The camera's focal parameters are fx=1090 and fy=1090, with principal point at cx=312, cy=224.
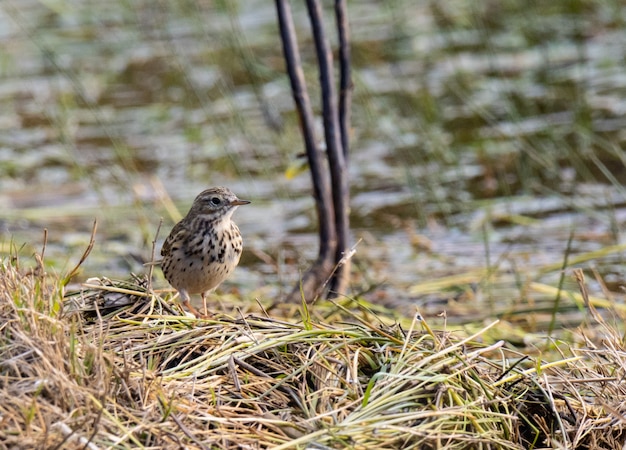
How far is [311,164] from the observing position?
6.50 meters

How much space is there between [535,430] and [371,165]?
5.92 m

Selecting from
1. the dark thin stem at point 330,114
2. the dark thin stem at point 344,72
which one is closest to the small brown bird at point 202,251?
the dark thin stem at point 330,114

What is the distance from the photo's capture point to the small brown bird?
5.20m

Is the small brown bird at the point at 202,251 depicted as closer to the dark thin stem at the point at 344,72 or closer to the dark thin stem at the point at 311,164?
the dark thin stem at the point at 311,164

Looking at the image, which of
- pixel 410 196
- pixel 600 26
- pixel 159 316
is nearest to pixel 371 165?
pixel 410 196

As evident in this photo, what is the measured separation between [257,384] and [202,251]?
1.47 meters

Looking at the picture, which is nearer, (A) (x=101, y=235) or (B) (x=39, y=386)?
(B) (x=39, y=386)

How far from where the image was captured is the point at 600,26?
40.0ft

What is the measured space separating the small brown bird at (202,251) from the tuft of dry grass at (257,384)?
818 millimetres

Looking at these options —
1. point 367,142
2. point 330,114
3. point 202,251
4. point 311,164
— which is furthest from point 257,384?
point 367,142

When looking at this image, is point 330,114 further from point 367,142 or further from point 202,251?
point 367,142

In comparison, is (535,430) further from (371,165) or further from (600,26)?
(600,26)

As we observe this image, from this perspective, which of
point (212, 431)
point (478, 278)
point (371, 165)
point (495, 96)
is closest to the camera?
point (212, 431)

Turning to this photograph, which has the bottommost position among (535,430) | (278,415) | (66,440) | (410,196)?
(410,196)
